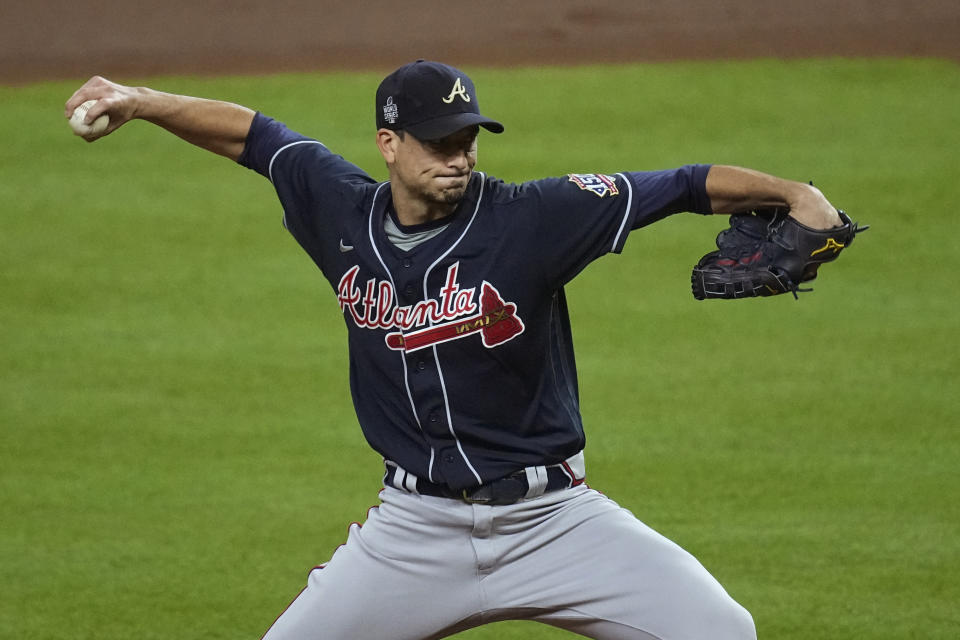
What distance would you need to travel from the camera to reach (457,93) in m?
3.31

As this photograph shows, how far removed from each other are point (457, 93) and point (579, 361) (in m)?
4.59

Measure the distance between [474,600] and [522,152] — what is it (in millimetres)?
7771

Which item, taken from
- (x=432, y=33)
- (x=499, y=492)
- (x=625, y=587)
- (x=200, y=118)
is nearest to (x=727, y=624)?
(x=625, y=587)

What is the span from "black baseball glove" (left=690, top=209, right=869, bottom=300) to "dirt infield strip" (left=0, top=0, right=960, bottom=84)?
10.0 meters

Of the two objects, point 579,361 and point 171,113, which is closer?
point 171,113

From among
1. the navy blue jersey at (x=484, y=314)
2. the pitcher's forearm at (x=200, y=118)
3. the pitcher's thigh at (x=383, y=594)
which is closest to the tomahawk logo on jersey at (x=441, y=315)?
the navy blue jersey at (x=484, y=314)

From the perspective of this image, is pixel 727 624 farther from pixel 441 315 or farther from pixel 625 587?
pixel 441 315

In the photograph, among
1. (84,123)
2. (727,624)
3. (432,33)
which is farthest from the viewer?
(432,33)

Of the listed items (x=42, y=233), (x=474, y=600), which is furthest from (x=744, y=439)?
(x=42, y=233)

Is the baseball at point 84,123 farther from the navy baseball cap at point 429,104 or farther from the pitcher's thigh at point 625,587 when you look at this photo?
the pitcher's thigh at point 625,587

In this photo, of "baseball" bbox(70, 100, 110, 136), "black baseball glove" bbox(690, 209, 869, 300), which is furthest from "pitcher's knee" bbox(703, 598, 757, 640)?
"baseball" bbox(70, 100, 110, 136)

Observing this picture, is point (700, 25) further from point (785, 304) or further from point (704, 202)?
point (704, 202)

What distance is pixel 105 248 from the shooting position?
9.44 metres

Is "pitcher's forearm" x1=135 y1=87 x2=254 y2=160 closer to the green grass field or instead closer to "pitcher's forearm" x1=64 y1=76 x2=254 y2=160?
"pitcher's forearm" x1=64 y1=76 x2=254 y2=160
